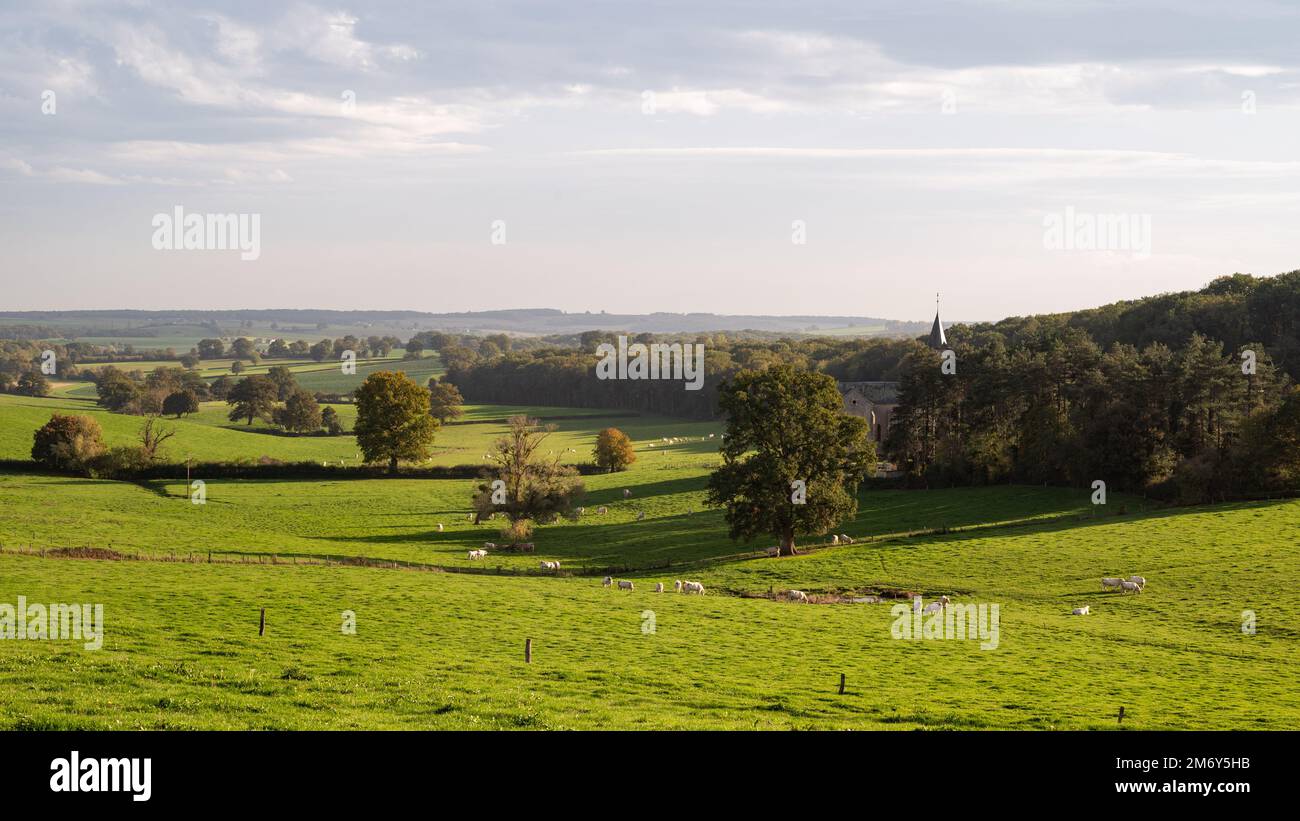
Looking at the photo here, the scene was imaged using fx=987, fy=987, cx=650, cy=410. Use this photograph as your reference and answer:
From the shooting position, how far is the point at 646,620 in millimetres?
35125

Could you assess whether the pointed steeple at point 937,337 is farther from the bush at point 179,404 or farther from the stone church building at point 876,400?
the bush at point 179,404

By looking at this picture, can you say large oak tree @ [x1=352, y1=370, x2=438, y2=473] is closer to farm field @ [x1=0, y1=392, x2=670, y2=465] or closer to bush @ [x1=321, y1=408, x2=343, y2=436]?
farm field @ [x1=0, y1=392, x2=670, y2=465]

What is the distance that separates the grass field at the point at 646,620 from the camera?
20.8 metres

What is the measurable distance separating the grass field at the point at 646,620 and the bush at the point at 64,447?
34.0 ft

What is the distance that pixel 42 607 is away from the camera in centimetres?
3134

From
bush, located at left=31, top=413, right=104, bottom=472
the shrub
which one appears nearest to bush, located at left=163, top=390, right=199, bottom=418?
bush, located at left=31, top=413, right=104, bottom=472

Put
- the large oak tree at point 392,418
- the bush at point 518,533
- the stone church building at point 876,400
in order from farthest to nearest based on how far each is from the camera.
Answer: the stone church building at point 876,400
the large oak tree at point 392,418
the bush at point 518,533

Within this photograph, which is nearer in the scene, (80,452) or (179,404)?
(80,452)

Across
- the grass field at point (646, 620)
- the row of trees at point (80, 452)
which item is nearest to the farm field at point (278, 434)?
the row of trees at point (80, 452)

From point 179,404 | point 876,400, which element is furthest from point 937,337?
point 179,404

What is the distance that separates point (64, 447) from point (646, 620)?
7062cm

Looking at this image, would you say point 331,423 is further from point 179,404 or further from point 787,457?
point 787,457

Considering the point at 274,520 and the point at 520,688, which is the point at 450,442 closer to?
the point at 274,520
